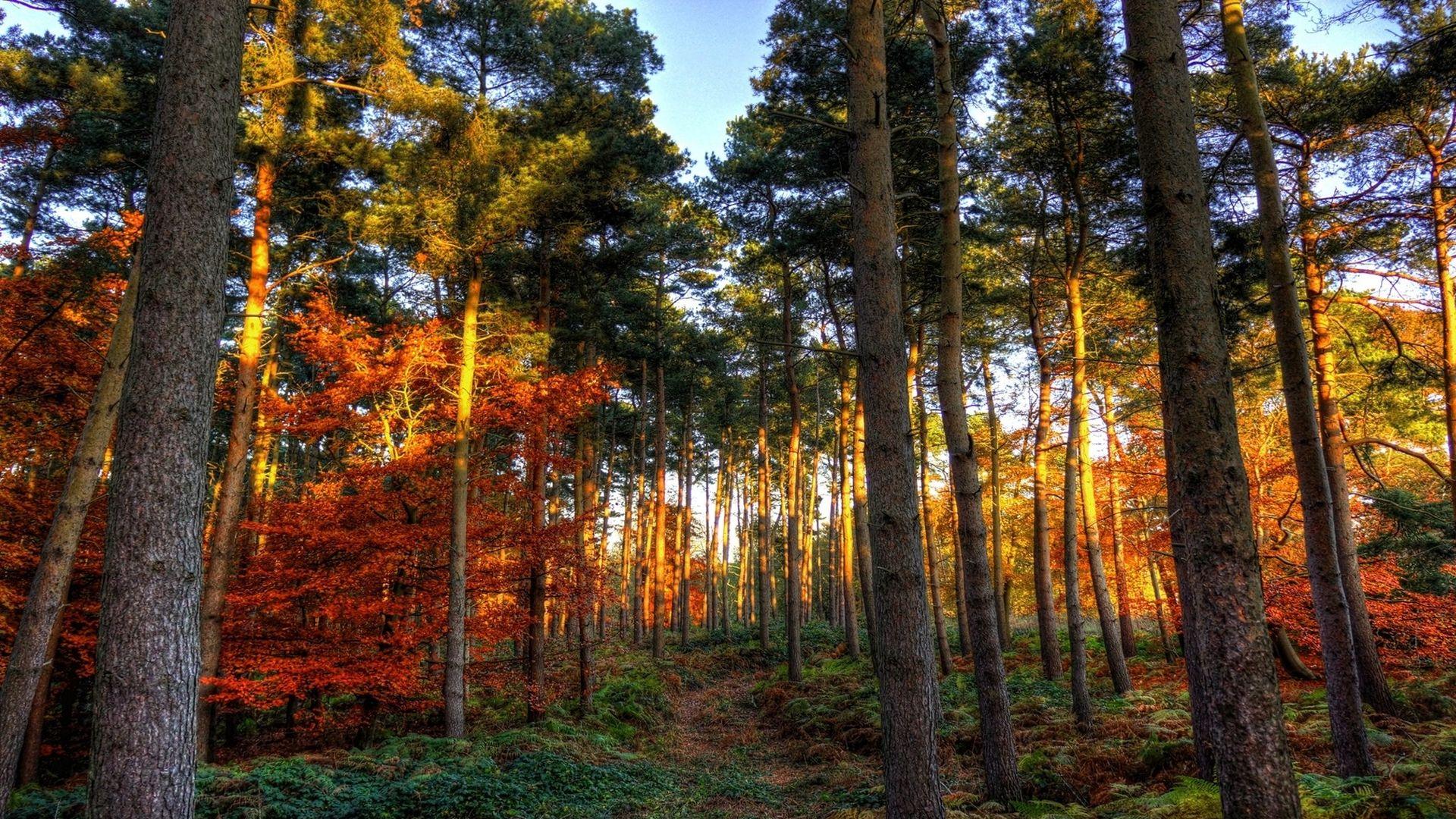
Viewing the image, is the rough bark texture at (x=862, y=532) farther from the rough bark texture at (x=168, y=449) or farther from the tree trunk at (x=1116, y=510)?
the rough bark texture at (x=168, y=449)

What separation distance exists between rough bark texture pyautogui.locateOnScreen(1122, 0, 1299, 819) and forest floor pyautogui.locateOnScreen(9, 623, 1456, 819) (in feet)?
8.33

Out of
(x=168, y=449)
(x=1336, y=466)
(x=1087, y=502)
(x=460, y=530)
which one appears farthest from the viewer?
(x=1087, y=502)

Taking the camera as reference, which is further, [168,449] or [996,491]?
[996,491]

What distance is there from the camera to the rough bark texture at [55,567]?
6578 mm

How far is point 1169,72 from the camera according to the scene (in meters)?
4.18

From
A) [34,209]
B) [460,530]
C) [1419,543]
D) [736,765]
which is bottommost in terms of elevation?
[736,765]

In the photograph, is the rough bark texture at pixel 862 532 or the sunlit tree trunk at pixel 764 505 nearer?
the rough bark texture at pixel 862 532

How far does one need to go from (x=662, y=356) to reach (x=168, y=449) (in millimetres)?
14997

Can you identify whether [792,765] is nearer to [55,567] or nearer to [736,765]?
[736,765]

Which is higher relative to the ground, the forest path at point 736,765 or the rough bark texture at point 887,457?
the rough bark texture at point 887,457

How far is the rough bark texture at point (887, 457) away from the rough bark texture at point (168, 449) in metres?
4.76

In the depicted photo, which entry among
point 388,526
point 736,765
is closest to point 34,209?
point 388,526

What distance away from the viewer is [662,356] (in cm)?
1877

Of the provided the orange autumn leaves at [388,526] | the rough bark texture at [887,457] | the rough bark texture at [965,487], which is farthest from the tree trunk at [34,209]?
the rough bark texture at [965,487]
